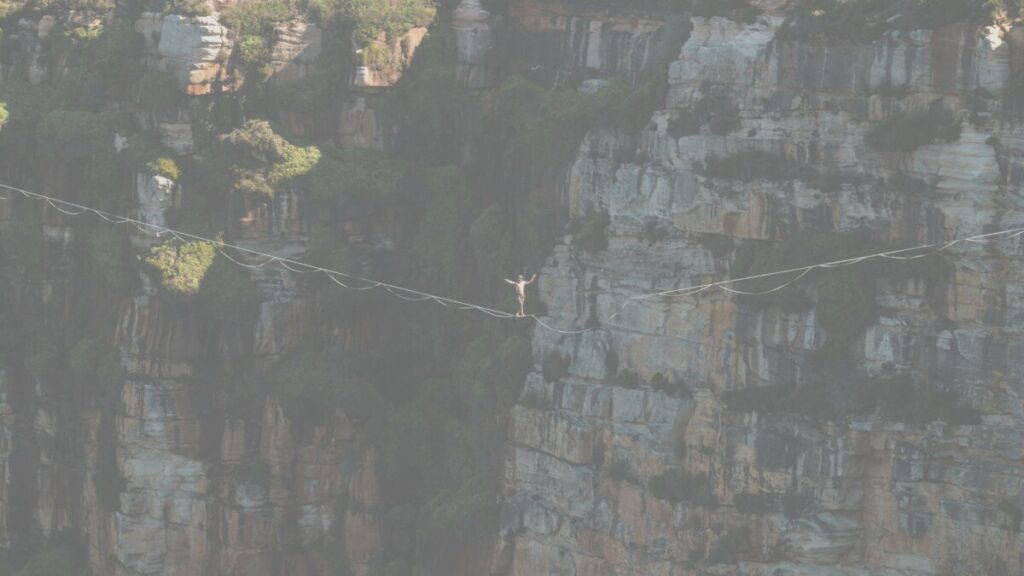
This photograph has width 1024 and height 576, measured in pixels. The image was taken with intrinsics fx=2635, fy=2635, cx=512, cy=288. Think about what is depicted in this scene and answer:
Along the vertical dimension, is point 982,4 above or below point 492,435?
above

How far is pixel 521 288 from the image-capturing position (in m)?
53.7

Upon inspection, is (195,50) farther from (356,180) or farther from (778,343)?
(778,343)

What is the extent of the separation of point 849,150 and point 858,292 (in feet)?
8.88

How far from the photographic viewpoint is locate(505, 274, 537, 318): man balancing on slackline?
53.8 meters

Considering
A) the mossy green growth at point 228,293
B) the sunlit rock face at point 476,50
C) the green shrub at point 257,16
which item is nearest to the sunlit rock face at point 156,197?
the mossy green growth at point 228,293

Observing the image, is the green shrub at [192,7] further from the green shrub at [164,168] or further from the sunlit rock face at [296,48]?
the green shrub at [164,168]

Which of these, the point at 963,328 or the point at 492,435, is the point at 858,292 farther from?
the point at 492,435

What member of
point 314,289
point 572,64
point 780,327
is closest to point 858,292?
point 780,327

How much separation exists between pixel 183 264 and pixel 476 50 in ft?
27.1

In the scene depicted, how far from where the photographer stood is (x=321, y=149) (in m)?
60.5

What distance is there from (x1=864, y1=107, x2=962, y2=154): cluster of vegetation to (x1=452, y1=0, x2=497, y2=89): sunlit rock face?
12702 millimetres

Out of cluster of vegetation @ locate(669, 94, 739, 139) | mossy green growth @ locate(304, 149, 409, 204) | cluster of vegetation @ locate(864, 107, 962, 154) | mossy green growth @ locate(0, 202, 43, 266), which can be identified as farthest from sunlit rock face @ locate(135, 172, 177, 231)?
cluster of vegetation @ locate(864, 107, 962, 154)

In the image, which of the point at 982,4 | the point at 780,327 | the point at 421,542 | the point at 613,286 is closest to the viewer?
the point at 982,4


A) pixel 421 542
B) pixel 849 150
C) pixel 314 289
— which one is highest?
pixel 849 150
